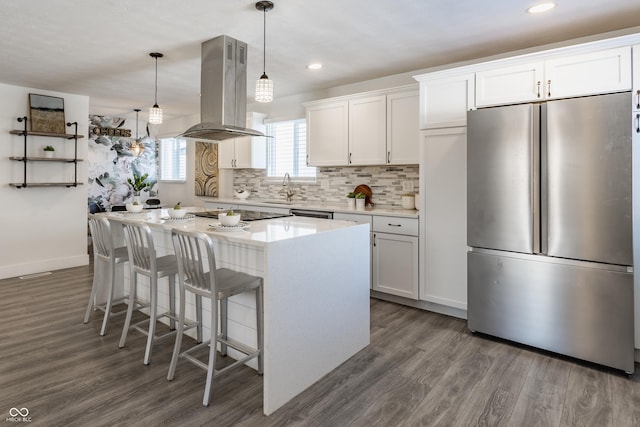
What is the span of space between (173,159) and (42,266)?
327 cm

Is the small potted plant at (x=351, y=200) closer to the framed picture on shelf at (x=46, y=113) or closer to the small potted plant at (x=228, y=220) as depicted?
the small potted plant at (x=228, y=220)

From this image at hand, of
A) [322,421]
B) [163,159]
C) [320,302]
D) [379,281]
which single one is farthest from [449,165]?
[163,159]

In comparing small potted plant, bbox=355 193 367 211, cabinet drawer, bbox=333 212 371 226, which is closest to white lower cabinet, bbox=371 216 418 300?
cabinet drawer, bbox=333 212 371 226

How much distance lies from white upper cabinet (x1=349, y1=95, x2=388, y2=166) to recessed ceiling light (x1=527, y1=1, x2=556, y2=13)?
5.45 feet

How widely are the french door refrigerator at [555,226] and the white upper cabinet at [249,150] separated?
352cm

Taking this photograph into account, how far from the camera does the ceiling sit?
2768 millimetres

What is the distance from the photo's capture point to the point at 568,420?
2.02 m

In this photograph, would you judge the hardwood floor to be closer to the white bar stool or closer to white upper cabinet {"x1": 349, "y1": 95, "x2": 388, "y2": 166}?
the white bar stool

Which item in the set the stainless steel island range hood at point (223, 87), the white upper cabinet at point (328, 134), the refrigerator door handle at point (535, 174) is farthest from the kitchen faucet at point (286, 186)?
the refrigerator door handle at point (535, 174)

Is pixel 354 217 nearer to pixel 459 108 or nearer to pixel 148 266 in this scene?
pixel 459 108

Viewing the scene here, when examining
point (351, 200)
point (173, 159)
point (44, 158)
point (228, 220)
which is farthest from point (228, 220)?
point (173, 159)

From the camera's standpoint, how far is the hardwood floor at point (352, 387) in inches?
80.4

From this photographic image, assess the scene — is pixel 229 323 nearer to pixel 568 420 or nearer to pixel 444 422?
pixel 444 422

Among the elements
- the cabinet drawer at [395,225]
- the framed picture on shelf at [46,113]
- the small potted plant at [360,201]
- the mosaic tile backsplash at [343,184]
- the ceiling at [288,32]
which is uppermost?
the ceiling at [288,32]
